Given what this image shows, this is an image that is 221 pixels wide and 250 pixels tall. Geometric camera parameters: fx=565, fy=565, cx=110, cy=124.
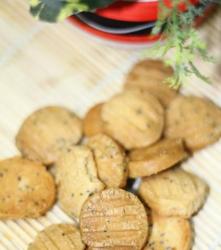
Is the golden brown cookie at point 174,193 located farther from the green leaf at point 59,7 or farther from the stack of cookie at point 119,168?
the green leaf at point 59,7

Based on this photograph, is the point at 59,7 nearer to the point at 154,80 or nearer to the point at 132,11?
the point at 132,11

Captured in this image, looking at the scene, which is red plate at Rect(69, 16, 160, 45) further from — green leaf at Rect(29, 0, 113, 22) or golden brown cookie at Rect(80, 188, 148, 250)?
golden brown cookie at Rect(80, 188, 148, 250)

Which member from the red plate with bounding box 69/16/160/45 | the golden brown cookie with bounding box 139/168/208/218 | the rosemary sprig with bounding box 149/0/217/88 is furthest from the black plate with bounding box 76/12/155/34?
the golden brown cookie with bounding box 139/168/208/218

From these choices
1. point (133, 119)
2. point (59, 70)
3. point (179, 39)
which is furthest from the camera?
point (59, 70)

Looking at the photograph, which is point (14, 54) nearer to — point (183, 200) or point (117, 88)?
point (117, 88)

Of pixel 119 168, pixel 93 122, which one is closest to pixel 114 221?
pixel 119 168

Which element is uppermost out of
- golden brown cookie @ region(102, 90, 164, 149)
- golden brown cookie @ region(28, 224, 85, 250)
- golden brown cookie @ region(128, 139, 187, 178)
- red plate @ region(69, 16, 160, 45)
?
red plate @ region(69, 16, 160, 45)
